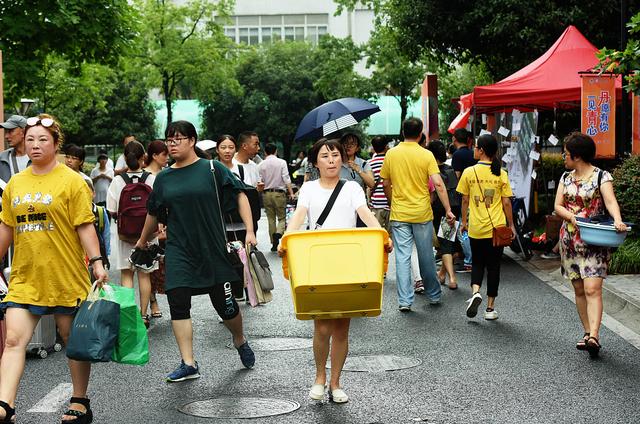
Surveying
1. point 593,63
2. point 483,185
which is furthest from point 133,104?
point 483,185

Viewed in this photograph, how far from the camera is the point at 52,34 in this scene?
21.1m

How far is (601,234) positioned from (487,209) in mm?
2329

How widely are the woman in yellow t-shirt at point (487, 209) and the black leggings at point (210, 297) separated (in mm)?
3391

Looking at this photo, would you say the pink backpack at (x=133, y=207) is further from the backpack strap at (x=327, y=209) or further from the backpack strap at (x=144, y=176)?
the backpack strap at (x=327, y=209)

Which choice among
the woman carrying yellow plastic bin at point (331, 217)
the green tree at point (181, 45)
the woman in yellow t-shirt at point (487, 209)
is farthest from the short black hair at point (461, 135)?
the green tree at point (181, 45)

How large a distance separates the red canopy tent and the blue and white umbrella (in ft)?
7.96

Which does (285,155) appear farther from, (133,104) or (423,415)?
(423,415)

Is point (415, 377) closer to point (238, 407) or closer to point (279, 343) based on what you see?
point (238, 407)

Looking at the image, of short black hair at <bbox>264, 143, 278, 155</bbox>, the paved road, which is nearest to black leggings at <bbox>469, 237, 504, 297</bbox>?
the paved road

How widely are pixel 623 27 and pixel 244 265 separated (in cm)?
838

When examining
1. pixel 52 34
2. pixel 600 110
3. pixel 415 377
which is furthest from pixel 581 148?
pixel 52 34

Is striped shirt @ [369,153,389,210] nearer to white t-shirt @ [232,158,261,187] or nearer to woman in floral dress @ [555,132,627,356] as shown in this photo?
white t-shirt @ [232,158,261,187]

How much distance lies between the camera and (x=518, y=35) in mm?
21250

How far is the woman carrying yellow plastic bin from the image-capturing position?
263 inches
